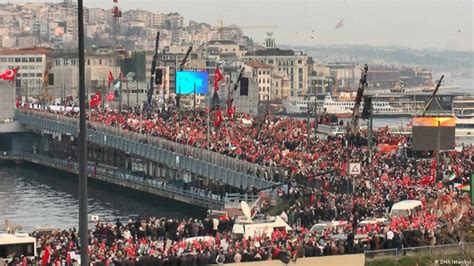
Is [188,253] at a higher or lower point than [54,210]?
higher

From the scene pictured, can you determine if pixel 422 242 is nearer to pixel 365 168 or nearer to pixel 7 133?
pixel 365 168

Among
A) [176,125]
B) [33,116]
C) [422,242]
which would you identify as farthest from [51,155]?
[422,242]

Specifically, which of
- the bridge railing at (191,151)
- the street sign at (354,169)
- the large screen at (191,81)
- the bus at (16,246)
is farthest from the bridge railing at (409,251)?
the large screen at (191,81)

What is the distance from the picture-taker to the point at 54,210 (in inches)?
2709

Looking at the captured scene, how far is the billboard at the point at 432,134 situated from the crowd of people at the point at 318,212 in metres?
0.71

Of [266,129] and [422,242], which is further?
[266,129]

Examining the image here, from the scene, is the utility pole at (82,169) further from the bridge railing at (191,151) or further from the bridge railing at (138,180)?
the bridge railing at (138,180)

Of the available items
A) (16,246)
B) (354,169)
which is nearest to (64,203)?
(354,169)

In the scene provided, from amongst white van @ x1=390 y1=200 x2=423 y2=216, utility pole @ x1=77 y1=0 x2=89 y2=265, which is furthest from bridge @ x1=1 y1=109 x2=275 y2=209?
utility pole @ x1=77 y1=0 x2=89 y2=265

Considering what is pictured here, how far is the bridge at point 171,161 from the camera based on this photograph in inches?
2420

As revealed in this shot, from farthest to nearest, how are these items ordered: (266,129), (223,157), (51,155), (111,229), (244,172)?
(51,155), (266,129), (223,157), (244,172), (111,229)

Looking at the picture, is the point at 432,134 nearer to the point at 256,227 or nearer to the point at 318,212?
the point at 318,212

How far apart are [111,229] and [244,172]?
21769 mm

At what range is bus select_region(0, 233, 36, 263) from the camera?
113 ft
